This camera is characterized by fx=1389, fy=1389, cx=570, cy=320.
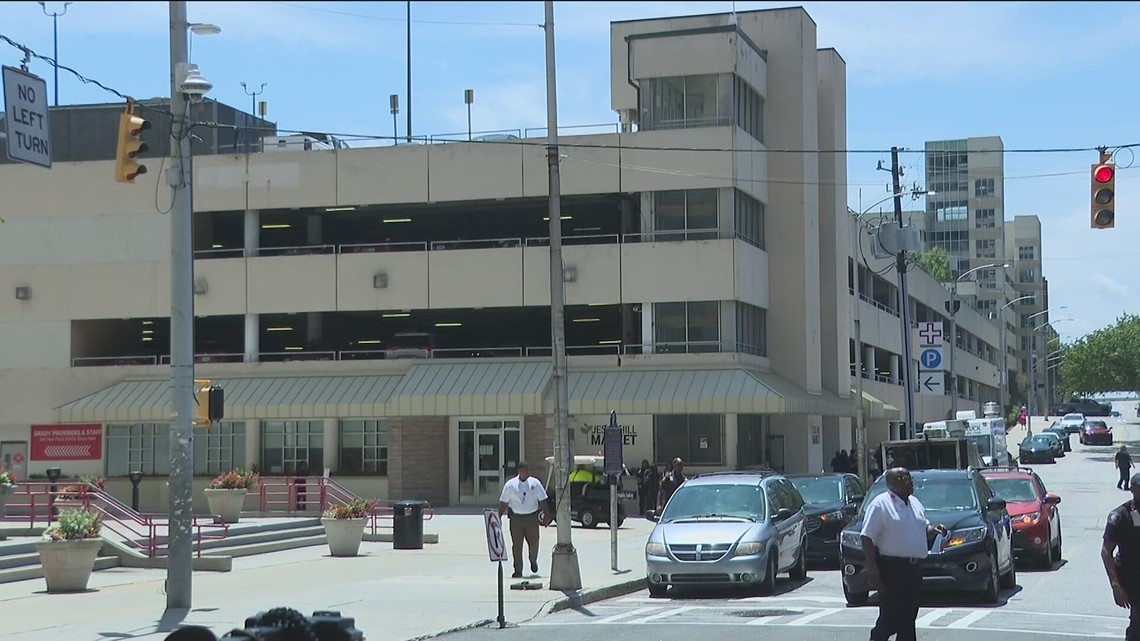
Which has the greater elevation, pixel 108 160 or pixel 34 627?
pixel 108 160

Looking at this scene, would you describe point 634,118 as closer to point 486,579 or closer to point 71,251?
point 71,251

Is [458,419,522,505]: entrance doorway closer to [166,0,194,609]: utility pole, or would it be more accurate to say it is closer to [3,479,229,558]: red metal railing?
[3,479,229,558]: red metal railing

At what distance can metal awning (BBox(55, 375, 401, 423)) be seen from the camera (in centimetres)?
4447

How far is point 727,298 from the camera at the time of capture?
142 ft

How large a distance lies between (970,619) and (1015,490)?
340 inches

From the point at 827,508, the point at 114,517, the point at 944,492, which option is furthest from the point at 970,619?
the point at 114,517

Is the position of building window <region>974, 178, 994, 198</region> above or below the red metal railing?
above

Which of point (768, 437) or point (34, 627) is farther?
point (768, 437)

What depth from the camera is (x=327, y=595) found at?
65.7 feet

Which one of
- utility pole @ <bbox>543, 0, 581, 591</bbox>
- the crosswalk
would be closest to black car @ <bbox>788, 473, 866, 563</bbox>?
the crosswalk

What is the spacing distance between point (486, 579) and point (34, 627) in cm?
772

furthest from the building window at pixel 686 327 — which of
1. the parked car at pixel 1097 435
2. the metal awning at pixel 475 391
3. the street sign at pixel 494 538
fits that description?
the parked car at pixel 1097 435

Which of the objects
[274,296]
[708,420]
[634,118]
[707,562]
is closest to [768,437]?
[708,420]

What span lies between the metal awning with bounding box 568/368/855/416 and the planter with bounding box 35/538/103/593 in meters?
22.8
